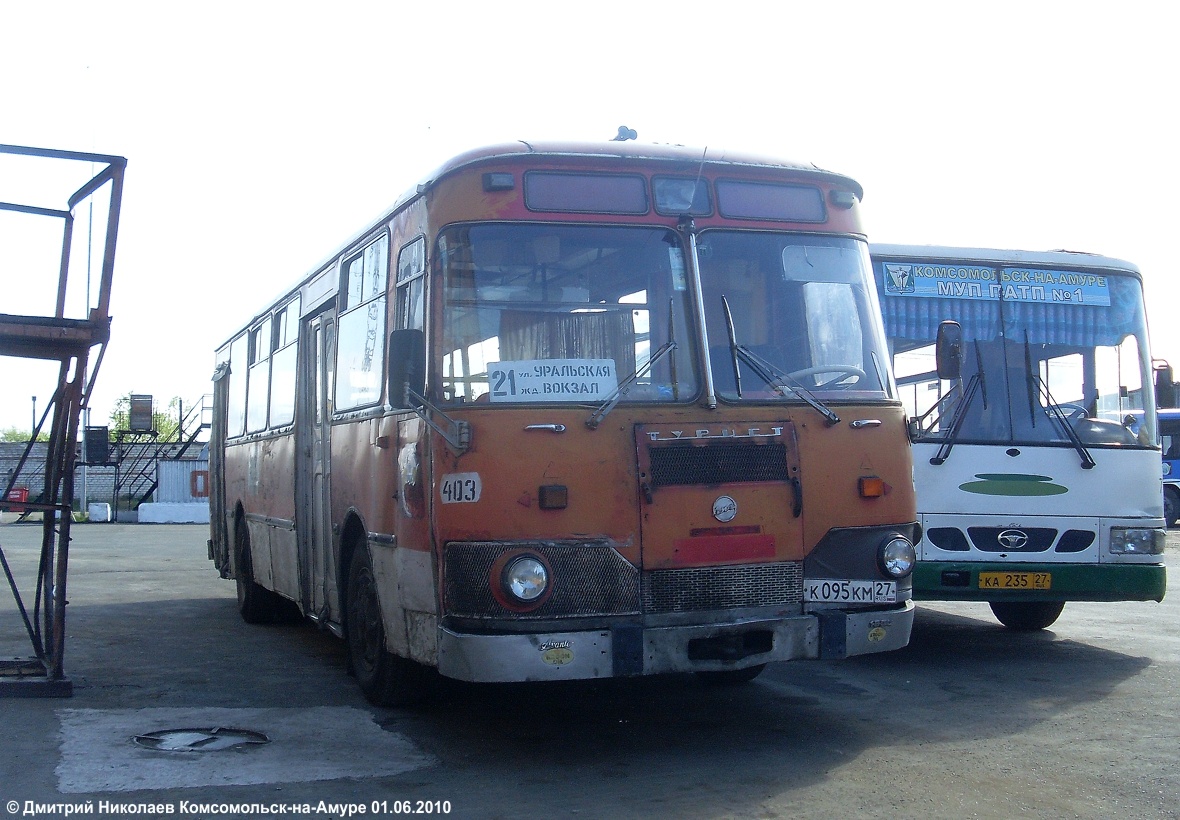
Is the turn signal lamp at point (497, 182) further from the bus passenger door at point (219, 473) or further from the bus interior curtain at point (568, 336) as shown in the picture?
the bus passenger door at point (219, 473)

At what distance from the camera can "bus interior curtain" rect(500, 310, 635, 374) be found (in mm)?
6387

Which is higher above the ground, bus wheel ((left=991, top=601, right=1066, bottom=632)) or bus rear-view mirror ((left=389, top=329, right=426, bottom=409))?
bus rear-view mirror ((left=389, top=329, right=426, bottom=409))

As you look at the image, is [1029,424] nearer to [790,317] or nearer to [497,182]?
[790,317]

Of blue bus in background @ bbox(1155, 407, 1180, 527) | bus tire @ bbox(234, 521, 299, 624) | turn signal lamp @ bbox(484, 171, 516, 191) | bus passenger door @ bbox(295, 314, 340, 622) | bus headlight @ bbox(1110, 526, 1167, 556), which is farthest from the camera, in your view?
blue bus in background @ bbox(1155, 407, 1180, 527)

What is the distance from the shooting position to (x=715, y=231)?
22.5 feet

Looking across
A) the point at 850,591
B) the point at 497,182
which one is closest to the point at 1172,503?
the point at 850,591

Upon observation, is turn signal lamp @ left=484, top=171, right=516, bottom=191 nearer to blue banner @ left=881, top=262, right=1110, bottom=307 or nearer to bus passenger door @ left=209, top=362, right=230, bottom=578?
blue banner @ left=881, top=262, right=1110, bottom=307

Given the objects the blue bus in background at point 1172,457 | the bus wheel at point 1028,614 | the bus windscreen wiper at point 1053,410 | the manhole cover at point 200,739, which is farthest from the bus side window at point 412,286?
the blue bus in background at point 1172,457

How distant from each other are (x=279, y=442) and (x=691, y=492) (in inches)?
214

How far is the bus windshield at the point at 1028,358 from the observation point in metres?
9.95

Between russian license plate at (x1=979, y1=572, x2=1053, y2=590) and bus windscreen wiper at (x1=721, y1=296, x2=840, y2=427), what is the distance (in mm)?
3521

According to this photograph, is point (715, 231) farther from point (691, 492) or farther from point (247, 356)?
→ point (247, 356)

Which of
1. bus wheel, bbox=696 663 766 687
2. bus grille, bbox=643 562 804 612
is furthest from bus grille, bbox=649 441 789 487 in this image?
bus wheel, bbox=696 663 766 687

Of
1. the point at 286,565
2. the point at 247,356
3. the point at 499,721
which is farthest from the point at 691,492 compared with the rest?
the point at 247,356
